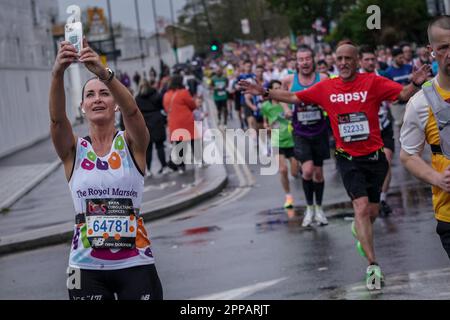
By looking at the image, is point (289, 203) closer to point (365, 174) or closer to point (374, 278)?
point (365, 174)

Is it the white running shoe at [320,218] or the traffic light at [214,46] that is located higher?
the traffic light at [214,46]

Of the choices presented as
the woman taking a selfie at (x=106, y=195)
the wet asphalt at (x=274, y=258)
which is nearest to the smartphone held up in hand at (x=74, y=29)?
the woman taking a selfie at (x=106, y=195)


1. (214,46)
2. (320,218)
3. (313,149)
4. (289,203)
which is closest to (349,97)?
(313,149)

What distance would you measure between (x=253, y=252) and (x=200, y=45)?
115 metres

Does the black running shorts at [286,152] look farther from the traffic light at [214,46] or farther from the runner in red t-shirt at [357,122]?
the traffic light at [214,46]

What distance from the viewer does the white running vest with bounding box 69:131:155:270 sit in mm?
5793

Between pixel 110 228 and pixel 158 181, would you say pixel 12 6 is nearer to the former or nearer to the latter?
pixel 158 181

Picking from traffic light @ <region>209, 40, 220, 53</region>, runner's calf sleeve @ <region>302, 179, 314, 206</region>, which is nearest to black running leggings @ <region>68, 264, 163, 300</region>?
runner's calf sleeve @ <region>302, 179, 314, 206</region>

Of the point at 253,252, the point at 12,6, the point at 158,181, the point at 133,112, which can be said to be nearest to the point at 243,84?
the point at 253,252

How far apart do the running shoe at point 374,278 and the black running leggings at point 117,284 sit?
127 inches

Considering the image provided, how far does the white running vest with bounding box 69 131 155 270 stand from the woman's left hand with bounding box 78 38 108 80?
1.96ft

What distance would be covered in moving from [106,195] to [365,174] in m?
4.23

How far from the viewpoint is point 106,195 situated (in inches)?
231

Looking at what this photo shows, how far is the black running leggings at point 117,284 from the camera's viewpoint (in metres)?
5.73
